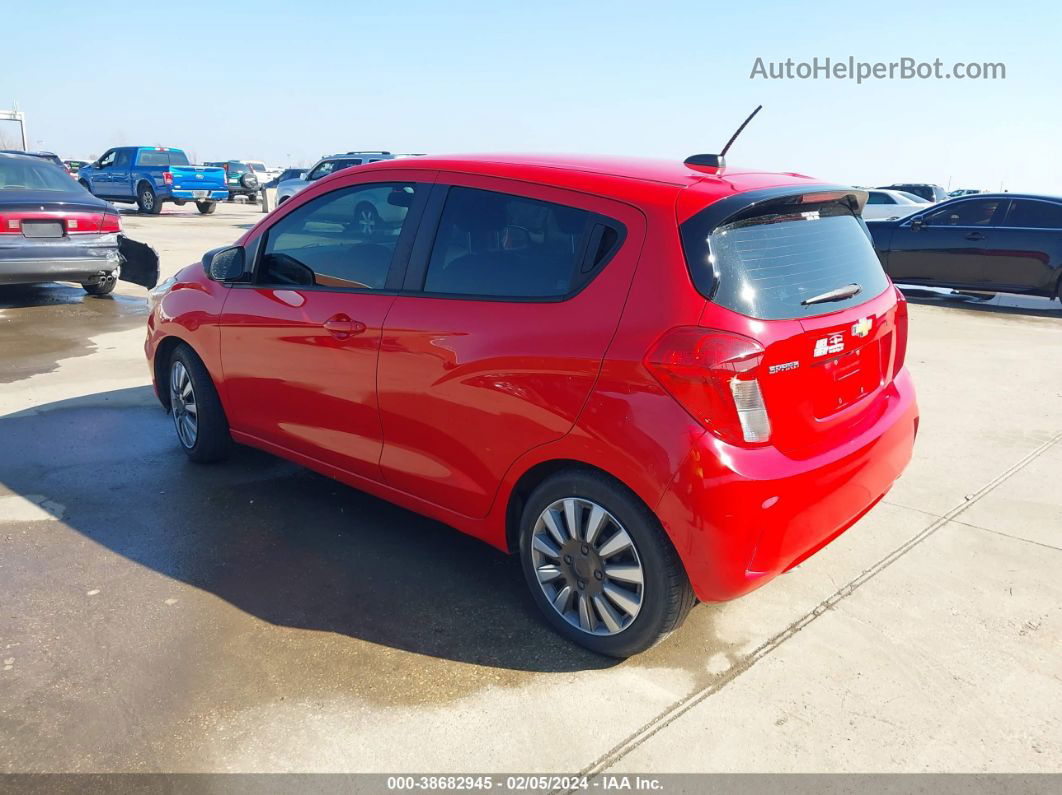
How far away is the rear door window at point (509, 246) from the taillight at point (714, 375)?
46cm

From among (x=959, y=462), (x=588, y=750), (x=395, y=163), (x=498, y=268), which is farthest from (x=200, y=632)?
(x=959, y=462)

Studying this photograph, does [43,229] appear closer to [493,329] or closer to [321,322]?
[321,322]

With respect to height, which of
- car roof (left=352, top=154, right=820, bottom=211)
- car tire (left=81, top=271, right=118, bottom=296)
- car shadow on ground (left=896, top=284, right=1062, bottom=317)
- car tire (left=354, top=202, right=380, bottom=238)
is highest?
car roof (left=352, top=154, right=820, bottom=211)

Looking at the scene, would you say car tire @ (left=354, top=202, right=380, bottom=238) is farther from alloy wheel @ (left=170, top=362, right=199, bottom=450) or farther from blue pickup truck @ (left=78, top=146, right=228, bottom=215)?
blue pickup truck @ (left=78, top=146, right=228, bottom=215)

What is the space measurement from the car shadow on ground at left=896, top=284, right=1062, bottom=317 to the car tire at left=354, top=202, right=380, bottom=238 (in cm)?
987

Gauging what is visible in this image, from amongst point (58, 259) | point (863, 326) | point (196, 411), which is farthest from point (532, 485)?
point (58, 259)

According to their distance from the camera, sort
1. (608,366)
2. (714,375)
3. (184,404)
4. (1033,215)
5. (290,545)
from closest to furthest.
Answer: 1. (714,375)
2. (608,366)
3. (290,545)
4. (184,404)
5. (1033,215)

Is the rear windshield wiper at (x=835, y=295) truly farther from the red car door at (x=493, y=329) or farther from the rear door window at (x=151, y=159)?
the rear door window at (x=151, y=159)

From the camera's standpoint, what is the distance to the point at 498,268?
10.4 feet

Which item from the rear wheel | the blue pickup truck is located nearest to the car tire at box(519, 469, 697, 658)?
the rear wheel

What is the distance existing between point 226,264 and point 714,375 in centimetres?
279

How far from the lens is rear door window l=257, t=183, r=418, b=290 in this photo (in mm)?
3590

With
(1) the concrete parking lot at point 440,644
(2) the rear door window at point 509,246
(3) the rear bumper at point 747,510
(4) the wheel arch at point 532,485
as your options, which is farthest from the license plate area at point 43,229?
(3) the rear bumper at point 747,510

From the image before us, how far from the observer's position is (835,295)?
10.0 ft
